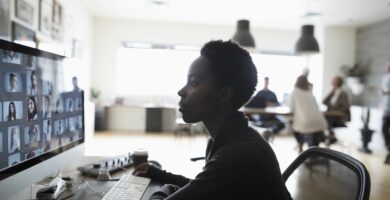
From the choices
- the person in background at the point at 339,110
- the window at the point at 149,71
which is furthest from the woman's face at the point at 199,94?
the window at the point at 149,71

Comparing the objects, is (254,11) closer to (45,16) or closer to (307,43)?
(307,43)

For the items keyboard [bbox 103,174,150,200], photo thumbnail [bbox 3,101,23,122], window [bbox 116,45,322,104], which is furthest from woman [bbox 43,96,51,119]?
window [bbox 116,45,322,104]

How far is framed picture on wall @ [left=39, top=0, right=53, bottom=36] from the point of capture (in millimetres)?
4008

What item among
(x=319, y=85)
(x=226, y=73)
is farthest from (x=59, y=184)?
(x=319, y=85)

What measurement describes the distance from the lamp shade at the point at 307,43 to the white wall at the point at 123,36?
2316 millimetres

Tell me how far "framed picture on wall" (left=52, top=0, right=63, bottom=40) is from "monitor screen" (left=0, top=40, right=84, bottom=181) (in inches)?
152

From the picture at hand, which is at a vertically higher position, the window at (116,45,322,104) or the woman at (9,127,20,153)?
the window at (116,45,322,104)

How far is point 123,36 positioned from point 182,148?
132 inches

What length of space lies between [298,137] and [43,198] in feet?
13.0

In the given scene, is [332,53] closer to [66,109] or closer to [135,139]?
[135,139]

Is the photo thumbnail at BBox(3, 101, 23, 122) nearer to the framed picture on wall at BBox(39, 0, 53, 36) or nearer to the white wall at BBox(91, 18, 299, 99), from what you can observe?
the framed picture on wall at BBox(39, 0, 53, 36)

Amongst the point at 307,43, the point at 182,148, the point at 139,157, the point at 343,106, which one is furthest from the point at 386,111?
the point at 139,157

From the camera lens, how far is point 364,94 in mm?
6973

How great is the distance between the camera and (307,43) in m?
5.25
